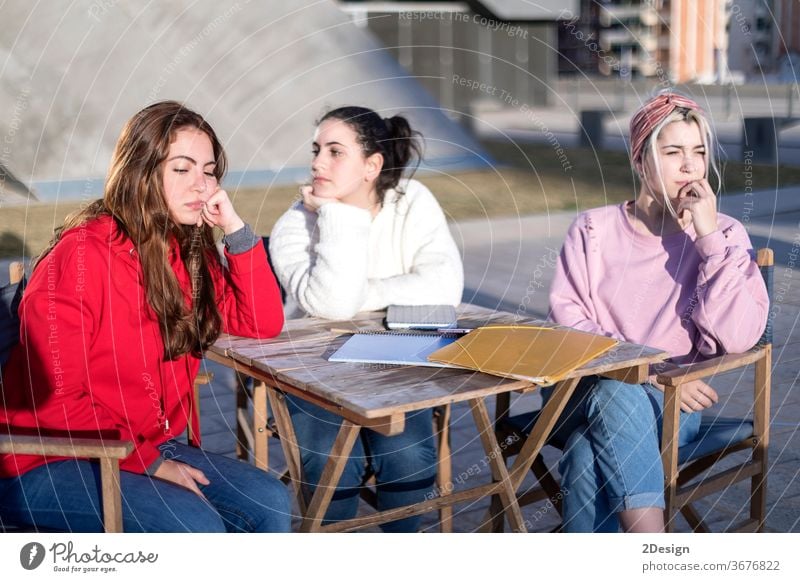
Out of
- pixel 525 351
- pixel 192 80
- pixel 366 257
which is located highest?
pixel 192 80

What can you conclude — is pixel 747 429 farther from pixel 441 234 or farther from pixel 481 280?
pixel 481 280

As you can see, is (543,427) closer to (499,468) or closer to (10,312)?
(499,468)

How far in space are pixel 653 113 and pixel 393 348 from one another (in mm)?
1031

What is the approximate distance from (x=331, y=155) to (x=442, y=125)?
34.2 feet

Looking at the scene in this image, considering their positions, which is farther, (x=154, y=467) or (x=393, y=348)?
(x=393, y=348)

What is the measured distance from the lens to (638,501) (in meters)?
2.75

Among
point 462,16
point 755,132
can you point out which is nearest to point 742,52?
point 462,16

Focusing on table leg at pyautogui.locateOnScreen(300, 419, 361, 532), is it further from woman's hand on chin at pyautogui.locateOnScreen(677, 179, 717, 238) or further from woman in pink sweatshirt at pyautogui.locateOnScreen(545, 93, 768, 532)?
woman's hand on chin at pyautogui.locateOnScreen(677, 179, 717, 238)

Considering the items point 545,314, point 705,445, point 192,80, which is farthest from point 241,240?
point 192,80

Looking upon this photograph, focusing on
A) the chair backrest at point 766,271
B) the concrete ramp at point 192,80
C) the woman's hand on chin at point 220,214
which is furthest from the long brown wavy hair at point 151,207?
the concrete ramp at point 192,80

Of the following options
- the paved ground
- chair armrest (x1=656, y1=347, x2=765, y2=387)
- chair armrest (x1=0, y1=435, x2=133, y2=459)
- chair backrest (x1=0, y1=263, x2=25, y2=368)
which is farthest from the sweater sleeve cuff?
chair backrest (x1=0, y1=263, x2=25, y2=368)

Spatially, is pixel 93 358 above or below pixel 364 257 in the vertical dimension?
below

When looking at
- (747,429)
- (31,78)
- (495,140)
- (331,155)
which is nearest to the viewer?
(747,429)
